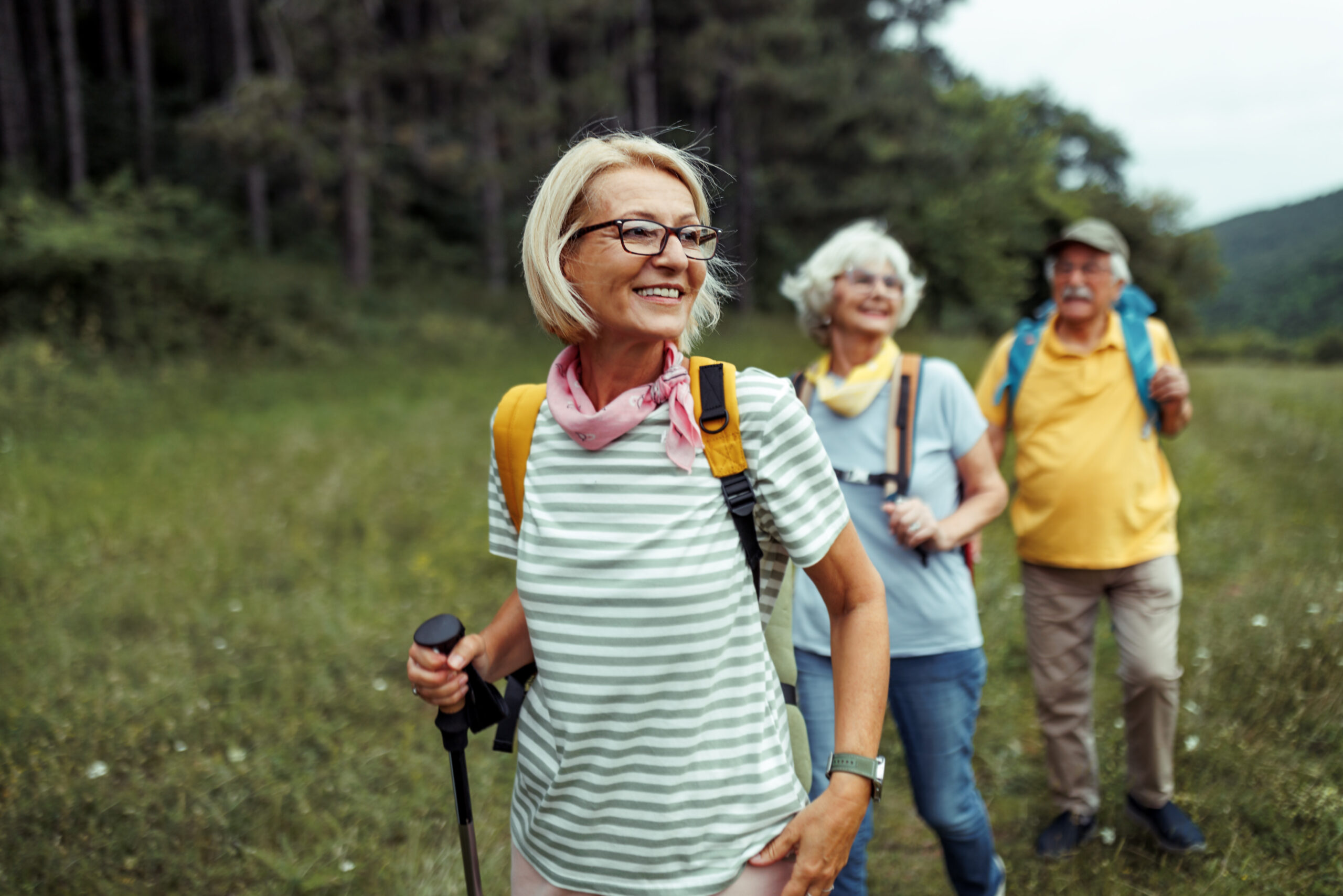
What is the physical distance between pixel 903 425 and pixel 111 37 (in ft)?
101

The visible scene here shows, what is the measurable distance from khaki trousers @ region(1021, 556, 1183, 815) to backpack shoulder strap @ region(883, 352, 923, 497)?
1.12 metres

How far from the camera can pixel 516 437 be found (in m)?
1.70

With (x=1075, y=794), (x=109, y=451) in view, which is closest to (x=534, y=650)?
(x=1075, y=794)

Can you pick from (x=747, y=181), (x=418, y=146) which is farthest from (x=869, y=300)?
(x=747, y=181)

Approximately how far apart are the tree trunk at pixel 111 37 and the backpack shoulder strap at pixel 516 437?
95.4ft

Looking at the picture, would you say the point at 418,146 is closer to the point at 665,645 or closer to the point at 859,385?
the point at 859,385

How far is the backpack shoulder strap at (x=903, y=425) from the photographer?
2.72m

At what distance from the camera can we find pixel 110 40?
25.7 m

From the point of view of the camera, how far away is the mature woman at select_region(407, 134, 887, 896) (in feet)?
4.86

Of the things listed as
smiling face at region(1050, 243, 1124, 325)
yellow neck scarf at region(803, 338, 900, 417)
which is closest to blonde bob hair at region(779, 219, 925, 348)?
yellow neck scarf at region(803, 338, 900, 417)

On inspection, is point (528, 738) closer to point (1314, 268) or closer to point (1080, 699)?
point (1080, 699)

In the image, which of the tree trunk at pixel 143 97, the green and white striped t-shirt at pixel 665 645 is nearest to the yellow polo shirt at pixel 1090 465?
the green and white striped t-shirt at pixel 665 645

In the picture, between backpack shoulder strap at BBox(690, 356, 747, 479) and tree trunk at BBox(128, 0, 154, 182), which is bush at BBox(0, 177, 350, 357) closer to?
tree trunk at BBox(128, 0, 154, 182)

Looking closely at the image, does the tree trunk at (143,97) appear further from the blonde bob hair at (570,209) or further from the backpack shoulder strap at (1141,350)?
the blonde bob hair at (570,209)
